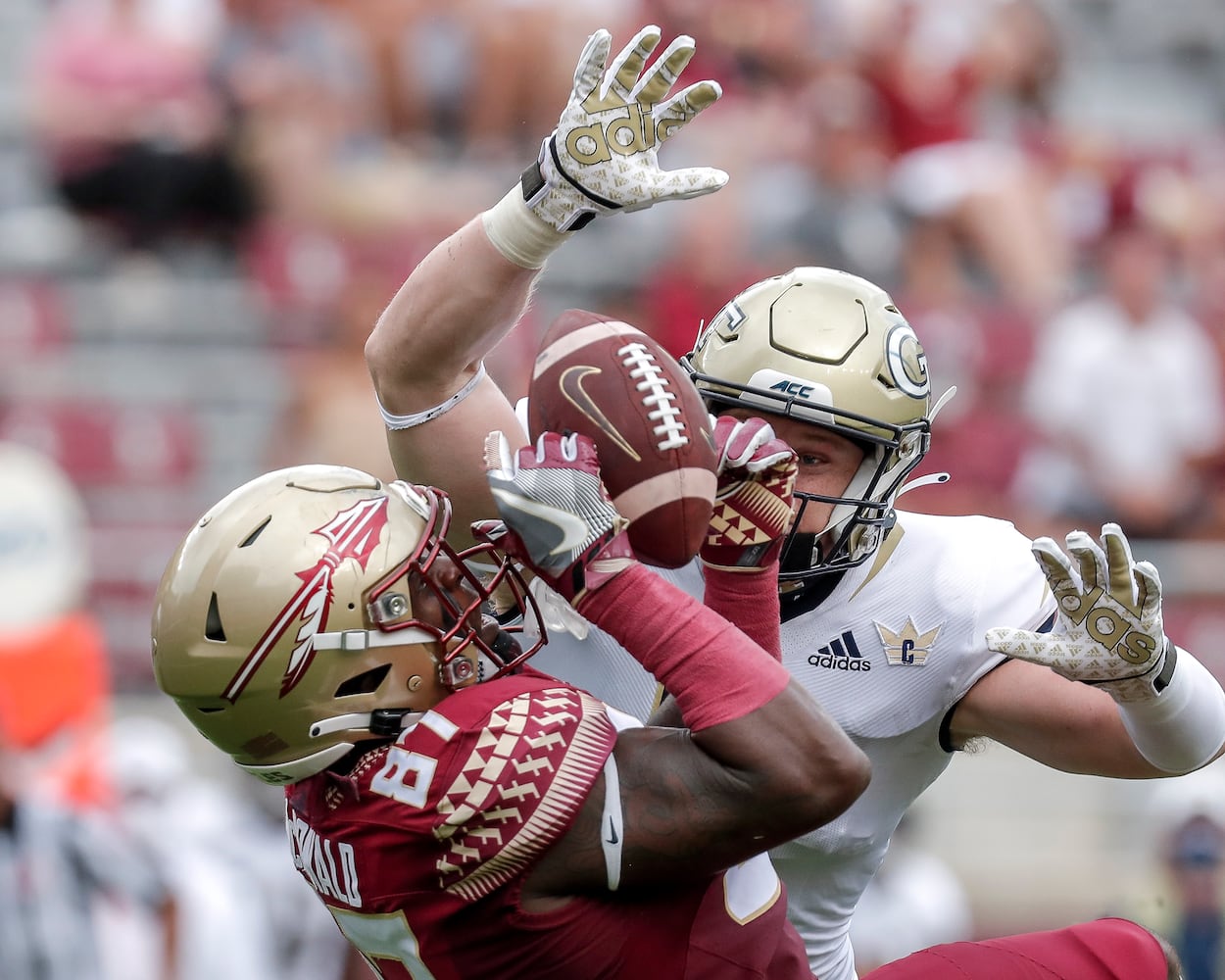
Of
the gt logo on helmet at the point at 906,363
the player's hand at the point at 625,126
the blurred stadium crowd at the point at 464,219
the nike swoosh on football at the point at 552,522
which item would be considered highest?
the player's hand at the point at 625,126

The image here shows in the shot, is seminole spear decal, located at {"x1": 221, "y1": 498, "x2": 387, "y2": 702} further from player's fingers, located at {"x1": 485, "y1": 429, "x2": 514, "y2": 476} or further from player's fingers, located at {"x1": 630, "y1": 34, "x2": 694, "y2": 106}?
player's fingers, located at {"x1": 630, "y1": 34, "x2": 694, "y2": 106}

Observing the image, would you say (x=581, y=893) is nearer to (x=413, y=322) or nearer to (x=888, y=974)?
(x=888, y=974)

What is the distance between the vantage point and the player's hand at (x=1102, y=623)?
256 centimetres

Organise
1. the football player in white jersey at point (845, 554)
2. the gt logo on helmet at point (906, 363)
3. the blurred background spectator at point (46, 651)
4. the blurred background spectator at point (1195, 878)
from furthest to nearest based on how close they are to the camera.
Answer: the blurred background spectator at point (1195, 878) < the blurred background spectator at point (46, 651) < the gt logo on helmet at point (906, 363) < the football player in white jersey at point (845, 554)

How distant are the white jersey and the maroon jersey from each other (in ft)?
1.81

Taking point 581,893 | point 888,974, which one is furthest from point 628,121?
point 888,974

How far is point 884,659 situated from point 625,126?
3.16 feet

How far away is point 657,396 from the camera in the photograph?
2352 millimetres

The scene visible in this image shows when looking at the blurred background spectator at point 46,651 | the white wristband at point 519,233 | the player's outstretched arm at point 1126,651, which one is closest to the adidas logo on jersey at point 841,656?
the player's outstretched arm at point 1126,651

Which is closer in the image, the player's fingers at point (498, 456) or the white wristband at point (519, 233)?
the player's fingers at point (498, 456)

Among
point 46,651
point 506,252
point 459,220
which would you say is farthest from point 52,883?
point 506,252

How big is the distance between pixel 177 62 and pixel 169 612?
650 centimetres

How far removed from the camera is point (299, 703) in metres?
2.38

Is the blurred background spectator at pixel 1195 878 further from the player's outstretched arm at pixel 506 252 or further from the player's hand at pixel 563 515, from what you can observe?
the player's hand at pixel 563 515
